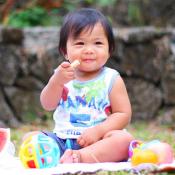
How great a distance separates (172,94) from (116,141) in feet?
12.2

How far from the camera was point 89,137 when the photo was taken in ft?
A: 10.1

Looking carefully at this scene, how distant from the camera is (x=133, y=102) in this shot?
662 cm

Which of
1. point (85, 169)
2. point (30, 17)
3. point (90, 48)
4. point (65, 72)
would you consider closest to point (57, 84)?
point (65, 72)

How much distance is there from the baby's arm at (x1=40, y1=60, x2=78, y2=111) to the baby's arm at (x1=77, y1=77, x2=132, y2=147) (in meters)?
0.26

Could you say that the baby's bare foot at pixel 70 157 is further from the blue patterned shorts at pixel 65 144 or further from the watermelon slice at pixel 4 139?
the watermelon slice at pixel 4 139

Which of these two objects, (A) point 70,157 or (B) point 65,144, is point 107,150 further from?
(B) point 65,144

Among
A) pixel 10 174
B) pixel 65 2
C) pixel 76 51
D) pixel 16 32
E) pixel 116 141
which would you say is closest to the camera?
pixel 10 174

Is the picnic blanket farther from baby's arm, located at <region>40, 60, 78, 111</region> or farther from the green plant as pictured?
the green plant

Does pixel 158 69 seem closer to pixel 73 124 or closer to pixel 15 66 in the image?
pixel 15 66

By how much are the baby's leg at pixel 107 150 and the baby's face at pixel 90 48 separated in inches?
16.4

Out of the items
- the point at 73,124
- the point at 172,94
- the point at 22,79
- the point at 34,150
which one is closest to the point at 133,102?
the point at 172,94

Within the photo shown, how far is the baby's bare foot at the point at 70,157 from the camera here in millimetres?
2900

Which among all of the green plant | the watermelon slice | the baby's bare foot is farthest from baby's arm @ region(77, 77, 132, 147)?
the green plant

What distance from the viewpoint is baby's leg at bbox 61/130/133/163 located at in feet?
9.66
